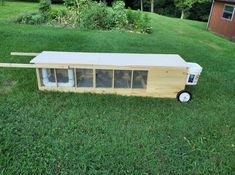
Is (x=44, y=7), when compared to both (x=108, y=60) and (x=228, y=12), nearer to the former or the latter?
(x=108, y=60)

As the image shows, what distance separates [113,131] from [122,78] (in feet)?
4.41

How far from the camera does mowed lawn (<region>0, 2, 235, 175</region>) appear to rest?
329cm

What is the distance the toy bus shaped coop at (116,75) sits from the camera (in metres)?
4.74

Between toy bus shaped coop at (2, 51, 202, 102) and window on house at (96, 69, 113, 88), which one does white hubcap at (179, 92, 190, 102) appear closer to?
toy bus shaped coop at (2, 51, 202, 102)

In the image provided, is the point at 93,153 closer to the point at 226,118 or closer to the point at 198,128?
the point at 198,128

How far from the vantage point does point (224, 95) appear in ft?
17.9

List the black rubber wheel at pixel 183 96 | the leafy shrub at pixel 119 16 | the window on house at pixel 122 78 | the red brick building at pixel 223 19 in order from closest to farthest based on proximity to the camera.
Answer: the window on house at pixel 122 78
the black rubber wheel at pixel 183 96
the leafy shrub at pixel 119 16
the red brick building at pixel 223 19

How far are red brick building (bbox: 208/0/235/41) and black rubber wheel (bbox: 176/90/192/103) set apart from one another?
31.1 ft

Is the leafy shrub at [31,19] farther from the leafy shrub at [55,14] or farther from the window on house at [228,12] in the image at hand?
the window on house at [228,12]

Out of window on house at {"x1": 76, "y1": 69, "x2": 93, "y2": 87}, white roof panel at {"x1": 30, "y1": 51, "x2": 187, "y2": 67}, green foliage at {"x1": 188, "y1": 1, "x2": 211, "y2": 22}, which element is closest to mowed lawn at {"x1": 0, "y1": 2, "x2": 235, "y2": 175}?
window on house at {"x1": 76, "y1": 69, "x2": 93, "y2": 87}

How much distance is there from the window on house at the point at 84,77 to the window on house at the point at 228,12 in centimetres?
1140

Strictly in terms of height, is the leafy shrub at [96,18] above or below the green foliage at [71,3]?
below

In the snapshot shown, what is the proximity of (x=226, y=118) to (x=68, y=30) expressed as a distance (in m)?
7.77

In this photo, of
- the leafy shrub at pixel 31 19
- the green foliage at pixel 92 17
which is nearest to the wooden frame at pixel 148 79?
the green foliage at pixel 92 17
